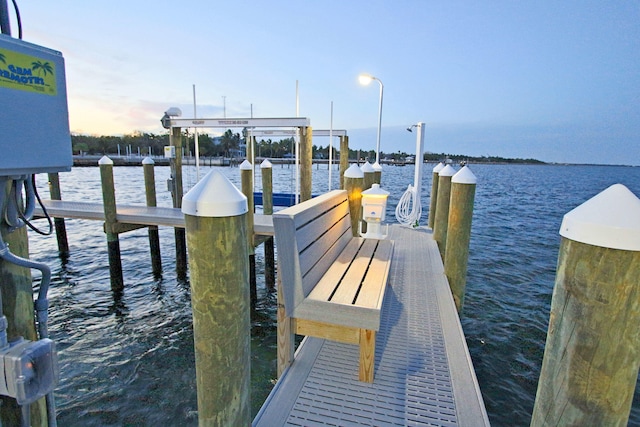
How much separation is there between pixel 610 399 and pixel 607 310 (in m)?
0.37

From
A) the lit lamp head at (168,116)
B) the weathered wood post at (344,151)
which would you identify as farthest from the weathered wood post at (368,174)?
the lit lamp head at (168,116)

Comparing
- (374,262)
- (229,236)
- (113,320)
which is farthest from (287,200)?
(229,236)

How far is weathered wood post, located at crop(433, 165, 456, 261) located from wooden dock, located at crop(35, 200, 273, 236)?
12.0 feet

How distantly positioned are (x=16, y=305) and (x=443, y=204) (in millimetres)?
5769

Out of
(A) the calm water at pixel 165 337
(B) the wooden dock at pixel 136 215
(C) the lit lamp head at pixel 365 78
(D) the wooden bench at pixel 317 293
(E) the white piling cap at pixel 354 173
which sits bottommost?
(A) the calm water at pixel 165 337

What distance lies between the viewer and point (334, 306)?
260 cm

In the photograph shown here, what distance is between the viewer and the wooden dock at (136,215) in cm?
824

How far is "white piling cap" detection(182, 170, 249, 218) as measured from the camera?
153 cm

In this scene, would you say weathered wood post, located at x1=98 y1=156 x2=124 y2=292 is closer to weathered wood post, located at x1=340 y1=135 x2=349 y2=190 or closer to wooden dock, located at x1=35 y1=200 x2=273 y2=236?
wooden dock, located at x1=35 y1=200 x2=273 y2=236

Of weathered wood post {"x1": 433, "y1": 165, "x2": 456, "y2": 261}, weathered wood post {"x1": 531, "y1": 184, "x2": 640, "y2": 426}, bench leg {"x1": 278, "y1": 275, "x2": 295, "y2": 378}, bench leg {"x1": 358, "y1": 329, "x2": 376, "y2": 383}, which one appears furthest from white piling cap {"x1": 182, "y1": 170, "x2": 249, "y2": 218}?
weathered wood post {"x1": 433, "y1": 165, "x2": 456, "y2": 261}

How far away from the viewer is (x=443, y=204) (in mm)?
5961

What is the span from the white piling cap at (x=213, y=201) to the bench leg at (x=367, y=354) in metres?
1.57

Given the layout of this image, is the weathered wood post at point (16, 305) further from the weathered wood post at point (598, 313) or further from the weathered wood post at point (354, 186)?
the weathered wood post at point (354, 186)

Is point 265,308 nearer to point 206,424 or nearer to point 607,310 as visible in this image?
point 206,424
